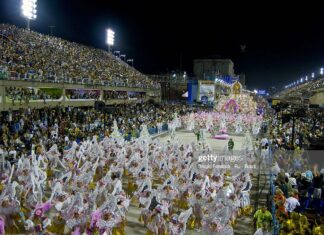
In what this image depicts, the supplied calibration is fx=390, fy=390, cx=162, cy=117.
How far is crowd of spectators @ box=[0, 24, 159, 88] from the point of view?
2997 centimetres

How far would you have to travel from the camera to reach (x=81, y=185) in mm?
11930

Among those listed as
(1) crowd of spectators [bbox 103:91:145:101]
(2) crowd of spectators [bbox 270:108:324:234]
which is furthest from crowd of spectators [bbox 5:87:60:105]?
(2) crowd of spectators [bbox 270:108:324:234]

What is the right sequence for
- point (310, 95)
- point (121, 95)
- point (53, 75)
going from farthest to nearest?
point (310, 95) → point (121, 95) → point (53, 75)

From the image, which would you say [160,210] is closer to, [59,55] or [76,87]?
[76,87]

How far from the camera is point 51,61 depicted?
3697 centimetres

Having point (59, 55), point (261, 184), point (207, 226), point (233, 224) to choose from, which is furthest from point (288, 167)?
point (59, 55)

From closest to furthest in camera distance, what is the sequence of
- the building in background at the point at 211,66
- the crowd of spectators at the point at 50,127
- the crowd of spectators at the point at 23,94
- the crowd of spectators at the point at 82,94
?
the crowd of spectators at the point at 50,127, the crowd of spectators at the point at 23,94, the crowd of spectators at the point at 82,94, the building in background at the point at 211,66

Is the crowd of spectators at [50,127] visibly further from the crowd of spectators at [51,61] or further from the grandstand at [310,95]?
the grandstand at [310,95]

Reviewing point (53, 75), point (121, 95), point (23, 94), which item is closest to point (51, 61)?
point (53, 75)

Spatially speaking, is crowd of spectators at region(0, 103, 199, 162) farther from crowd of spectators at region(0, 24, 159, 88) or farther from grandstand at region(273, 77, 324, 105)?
grandstand at region(273, 77, 324, 105)

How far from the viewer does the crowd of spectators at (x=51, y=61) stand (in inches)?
1180

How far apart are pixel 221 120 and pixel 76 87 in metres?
13.9

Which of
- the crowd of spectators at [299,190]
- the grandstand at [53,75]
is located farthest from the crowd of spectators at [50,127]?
the crowd of spectators at [299,190]

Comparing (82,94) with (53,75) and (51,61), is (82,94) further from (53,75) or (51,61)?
(53,75)
